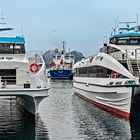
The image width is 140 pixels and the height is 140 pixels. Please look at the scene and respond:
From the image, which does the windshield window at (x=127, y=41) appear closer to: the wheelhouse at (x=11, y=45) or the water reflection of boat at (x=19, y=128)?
the wheelhouse at (x=11, y=45)

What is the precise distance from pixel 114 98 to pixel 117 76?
1464 millimetres

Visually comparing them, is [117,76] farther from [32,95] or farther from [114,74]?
[32,95]

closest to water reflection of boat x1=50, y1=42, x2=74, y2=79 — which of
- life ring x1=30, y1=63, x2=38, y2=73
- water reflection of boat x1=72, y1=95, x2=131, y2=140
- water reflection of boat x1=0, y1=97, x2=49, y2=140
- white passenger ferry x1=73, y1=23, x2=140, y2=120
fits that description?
white passenger ferry x1=73, y1=23, x2=140, y2=120

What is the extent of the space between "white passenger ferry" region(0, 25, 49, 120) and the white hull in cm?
482

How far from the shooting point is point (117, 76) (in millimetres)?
24031

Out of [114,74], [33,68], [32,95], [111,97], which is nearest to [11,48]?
[33,68]

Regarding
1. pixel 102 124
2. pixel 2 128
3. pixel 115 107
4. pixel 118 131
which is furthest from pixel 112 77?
pixel 2 128

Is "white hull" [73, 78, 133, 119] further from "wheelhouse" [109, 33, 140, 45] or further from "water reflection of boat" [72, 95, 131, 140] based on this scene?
"wheelhouse" [109, 33, 140, 45]

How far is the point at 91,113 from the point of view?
81.8ft

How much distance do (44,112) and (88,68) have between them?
8.79 metres

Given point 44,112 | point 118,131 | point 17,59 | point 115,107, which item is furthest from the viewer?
point 44,112

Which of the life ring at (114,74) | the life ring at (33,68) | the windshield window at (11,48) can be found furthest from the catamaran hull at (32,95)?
the life ring at (114,74)

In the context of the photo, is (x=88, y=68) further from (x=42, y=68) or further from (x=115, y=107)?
(x=42, y=68)

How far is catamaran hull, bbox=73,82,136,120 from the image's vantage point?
2197cm
